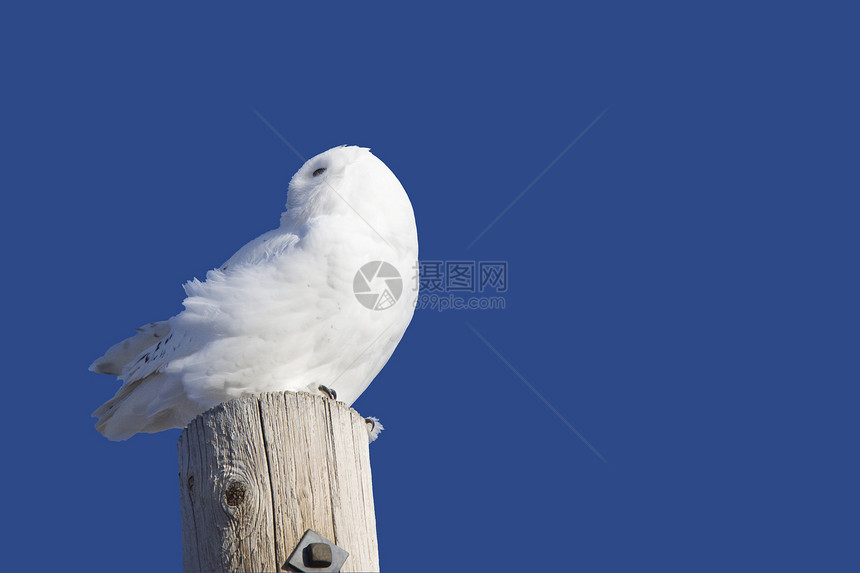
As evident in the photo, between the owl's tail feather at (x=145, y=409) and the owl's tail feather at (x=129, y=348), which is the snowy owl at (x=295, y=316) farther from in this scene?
the owl's tail feather at (x=129, y=348)

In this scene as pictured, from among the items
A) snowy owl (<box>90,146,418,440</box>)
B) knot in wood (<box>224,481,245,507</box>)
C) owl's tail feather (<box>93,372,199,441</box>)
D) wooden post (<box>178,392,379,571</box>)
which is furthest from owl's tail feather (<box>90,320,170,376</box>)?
knot in wood (<box>224,481,245,507</box>)

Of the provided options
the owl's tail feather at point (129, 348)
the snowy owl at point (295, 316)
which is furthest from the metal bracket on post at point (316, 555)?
the owl's tail feather at point (129, 348)

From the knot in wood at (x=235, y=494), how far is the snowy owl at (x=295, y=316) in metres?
1.54

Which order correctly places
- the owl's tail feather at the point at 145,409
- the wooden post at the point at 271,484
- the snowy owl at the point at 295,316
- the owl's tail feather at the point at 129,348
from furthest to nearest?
the owl's tail feather at the point at 129,348 < the owl's tail feather at the point at 145,409 < the snowy owl at the point at 295,316 < the wooden post at the point at 271,484

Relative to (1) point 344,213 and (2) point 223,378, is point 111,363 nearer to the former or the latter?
(2) point 223,378

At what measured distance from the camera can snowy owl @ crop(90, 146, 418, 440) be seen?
19.0ft

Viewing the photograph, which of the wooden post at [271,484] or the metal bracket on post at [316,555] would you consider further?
the wooden post at [271,484]

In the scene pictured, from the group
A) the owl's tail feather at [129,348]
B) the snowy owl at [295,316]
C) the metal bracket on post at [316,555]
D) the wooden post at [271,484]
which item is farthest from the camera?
the owl's tail feather at [129,348]

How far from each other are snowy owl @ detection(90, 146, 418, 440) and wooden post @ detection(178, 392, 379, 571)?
1228 millimetres

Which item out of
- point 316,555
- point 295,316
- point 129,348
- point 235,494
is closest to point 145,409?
point 129,348

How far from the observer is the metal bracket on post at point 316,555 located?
4.07m

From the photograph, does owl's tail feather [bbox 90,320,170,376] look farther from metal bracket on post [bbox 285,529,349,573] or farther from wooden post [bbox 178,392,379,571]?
metal bracket on post [bbox 285,529,349,573]

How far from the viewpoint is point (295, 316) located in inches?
228

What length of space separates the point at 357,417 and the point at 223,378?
1432 millimetres
